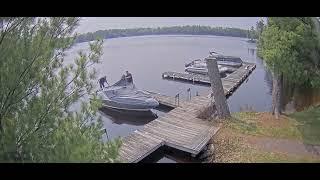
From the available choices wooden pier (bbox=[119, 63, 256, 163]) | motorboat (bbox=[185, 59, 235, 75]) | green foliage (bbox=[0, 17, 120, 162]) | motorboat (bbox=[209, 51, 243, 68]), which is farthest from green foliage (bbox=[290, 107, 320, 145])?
motorboat (bbox=[209, 51, 243, 68])

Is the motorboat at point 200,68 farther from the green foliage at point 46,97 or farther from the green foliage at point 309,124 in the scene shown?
the green foliage at point 46,97

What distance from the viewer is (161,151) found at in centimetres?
920

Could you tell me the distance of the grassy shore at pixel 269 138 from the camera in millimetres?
8039

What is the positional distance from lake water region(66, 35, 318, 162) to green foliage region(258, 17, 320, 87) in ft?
9.17

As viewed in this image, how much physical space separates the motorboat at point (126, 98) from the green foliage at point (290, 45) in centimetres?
515

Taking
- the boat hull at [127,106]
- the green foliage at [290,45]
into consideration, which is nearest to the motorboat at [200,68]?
the boat hull at [127,106]

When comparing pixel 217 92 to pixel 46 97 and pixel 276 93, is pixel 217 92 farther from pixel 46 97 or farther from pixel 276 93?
pixel 46 97

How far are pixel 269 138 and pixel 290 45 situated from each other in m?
2.79

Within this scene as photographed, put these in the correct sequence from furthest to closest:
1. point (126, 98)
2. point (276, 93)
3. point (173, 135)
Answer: point (126, 98), point (276, 93), point (173, 135)

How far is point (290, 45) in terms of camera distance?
32.1 ft

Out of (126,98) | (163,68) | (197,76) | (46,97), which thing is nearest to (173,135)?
(126,98)
